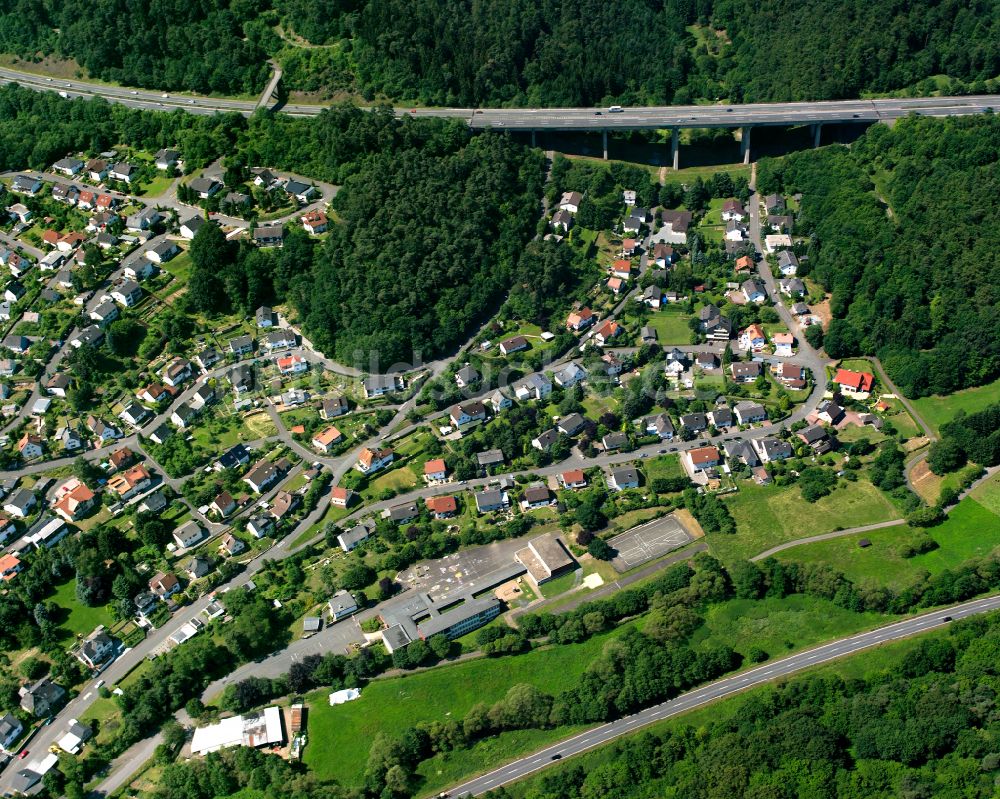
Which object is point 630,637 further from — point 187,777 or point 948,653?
point 187,777

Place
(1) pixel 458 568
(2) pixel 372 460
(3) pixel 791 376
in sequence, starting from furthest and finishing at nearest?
(3) pixel 791 376 < (2) pixel 372 460 < (1) pixel 458 568

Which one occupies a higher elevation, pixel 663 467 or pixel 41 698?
pixel 663 467

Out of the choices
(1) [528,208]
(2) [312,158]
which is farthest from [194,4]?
(1) [528,208]

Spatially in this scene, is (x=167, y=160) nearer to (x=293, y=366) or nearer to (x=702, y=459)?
(x=293, y=366)

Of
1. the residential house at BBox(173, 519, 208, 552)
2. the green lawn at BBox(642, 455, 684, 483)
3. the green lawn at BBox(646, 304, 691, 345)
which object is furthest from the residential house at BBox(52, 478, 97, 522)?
the green lawn at BBox(646, 304, 691, 345)

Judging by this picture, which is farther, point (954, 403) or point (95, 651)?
point (954, 403)

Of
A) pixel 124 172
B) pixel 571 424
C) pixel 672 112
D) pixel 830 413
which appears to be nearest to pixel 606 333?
pixel 571 424
